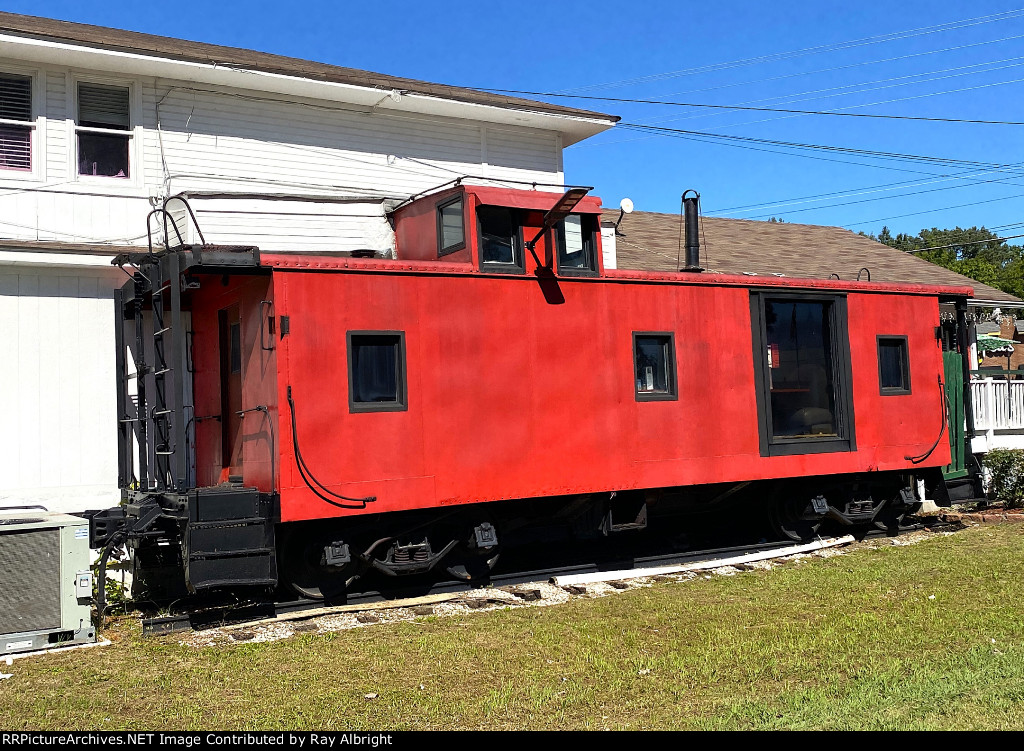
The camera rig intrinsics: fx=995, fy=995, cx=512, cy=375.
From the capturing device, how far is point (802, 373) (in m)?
12.2

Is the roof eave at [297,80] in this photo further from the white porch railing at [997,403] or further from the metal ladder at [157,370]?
the white porch railing at [997,403]

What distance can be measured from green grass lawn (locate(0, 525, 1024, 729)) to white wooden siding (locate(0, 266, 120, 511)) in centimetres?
318

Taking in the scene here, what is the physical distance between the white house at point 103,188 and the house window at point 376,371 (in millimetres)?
2437

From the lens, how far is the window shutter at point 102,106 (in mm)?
12336

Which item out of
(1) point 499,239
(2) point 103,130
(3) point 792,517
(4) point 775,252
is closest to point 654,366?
(1) point 499,239

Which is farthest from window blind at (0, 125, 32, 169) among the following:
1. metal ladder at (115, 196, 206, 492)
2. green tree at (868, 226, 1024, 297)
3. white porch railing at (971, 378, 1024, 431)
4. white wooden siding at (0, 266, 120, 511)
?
green tree at (868, 226, 1024, 297)

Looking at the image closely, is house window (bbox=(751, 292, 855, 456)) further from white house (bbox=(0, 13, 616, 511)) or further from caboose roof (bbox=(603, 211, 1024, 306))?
caboose roof (bbox=(603, 211, 1024, 306))

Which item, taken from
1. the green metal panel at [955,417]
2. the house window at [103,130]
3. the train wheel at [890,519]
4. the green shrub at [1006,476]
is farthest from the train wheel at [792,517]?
the house window at [103,130]

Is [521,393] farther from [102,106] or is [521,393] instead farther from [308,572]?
[102,106]

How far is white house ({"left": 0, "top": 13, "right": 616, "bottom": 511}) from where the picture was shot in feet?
37.5

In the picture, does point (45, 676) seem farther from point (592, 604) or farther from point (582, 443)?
point (582, 443)

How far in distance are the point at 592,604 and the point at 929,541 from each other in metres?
5.63

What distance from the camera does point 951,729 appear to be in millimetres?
5230

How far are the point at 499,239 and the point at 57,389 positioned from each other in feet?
18.2
